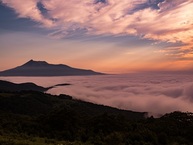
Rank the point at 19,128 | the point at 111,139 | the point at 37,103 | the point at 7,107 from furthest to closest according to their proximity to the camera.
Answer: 1. the point at 37,103
2. the point at 7,107
3. the point at 19,128
4. the point at 111,139

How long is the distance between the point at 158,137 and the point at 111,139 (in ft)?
28.5

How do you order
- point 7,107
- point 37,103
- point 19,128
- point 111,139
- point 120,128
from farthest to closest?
point 37,103, point 7,107, point 120,128, point 19,128, point 111,139

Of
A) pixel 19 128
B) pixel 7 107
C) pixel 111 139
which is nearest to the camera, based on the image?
pixel 111 139

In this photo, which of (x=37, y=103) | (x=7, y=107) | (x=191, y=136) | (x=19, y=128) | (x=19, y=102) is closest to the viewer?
(x=19, y=128)

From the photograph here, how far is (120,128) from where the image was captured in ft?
131

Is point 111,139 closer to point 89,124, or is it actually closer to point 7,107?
point 89,124

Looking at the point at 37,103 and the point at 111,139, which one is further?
the point at 37,103

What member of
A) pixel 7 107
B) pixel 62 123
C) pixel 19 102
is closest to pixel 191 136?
pixel 62 123

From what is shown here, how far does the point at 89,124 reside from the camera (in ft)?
132

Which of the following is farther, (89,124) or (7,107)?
(7,107)

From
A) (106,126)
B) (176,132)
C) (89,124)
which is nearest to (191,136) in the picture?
(176,132)

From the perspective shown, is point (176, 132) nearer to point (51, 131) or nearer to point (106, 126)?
point (106, 126)

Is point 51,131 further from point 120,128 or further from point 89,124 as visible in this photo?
point 120,128

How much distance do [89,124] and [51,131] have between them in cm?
785
